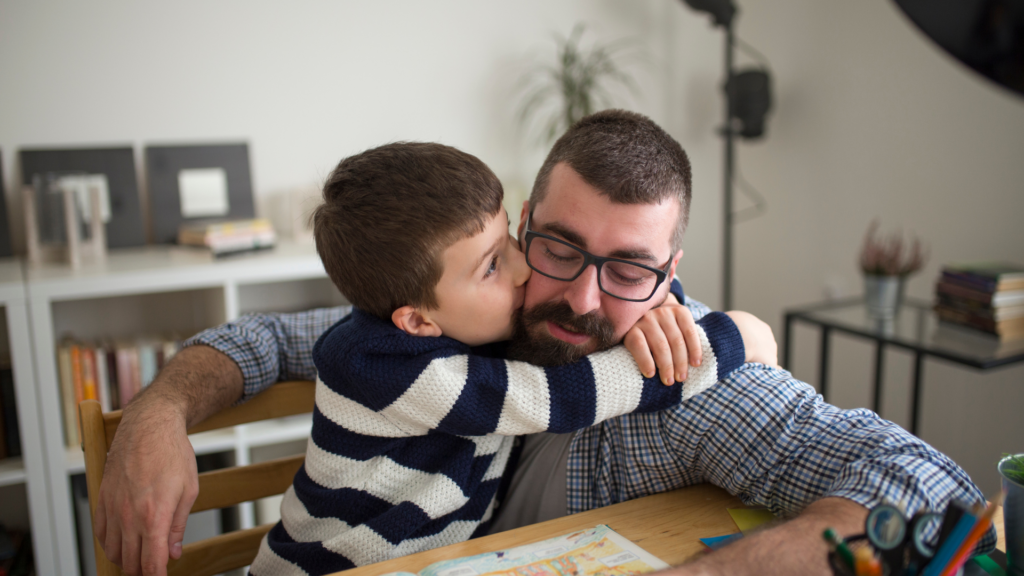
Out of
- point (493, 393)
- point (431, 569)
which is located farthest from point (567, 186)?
point (431, 569)

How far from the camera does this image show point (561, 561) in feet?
2.69

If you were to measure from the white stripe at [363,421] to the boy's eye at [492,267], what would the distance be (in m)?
0.24

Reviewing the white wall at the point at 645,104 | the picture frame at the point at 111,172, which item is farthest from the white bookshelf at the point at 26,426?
the white wall at the point at 645,104

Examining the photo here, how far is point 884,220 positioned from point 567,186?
6.60 feet

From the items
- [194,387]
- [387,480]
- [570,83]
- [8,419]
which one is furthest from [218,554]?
[570,83]

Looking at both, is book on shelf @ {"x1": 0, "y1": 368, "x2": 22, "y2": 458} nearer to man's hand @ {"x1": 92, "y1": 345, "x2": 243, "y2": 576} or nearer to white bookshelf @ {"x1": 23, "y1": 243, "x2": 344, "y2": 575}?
white bookshelf @ {"x1": 23, "y1": 243, "x2": 344, "y2": 575}

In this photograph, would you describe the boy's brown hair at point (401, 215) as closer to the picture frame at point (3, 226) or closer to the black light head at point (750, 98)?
the picture frame at point (3, 226)

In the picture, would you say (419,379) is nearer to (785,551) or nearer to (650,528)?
(650,528)

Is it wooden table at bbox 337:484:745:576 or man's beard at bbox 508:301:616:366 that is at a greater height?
man's beard at bbox 508:301:616:366

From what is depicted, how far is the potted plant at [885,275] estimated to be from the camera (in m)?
2.20

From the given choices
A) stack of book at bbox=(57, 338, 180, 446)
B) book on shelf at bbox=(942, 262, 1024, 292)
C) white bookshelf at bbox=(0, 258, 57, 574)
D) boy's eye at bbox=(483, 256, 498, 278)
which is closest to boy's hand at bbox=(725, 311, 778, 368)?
boy's eye at bbox=(483, 256, 498, 278)

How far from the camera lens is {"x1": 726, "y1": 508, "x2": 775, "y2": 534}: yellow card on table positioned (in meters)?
0.93

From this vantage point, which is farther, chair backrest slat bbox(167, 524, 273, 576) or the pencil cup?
chair backrest slat bbox(167, 524, 273, 576)

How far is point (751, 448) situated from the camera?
96 cm
